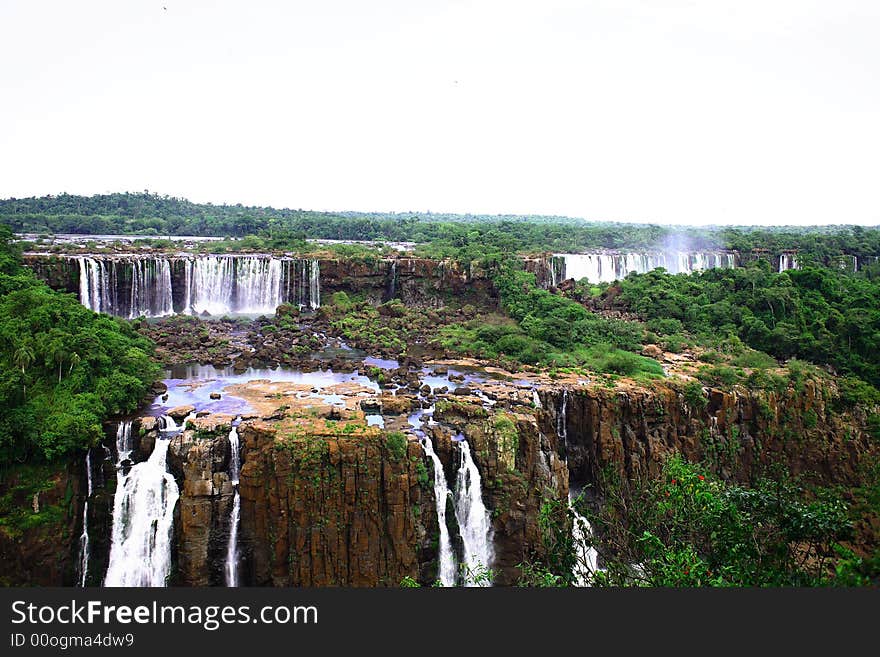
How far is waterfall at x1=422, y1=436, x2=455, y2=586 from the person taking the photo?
19844 mm

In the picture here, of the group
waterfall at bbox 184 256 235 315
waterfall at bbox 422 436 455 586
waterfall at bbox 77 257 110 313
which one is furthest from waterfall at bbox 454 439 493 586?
waterfall at bbox 77 257 110 313

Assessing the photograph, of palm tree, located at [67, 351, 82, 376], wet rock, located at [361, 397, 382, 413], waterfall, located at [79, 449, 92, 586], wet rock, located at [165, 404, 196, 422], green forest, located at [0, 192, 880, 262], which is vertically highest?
green forest, located at [0, 192, 880, 262]

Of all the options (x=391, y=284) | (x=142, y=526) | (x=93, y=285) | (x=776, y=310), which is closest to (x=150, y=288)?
(x=93, y=285)

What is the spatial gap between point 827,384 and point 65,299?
31.2 meters

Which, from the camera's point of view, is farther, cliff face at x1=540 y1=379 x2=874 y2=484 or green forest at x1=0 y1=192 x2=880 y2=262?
green forest at x1=0 y1=192 x2=880 y2=262

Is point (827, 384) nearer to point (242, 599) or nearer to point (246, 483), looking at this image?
point (246, 483)

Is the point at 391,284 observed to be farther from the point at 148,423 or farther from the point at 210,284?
the point at 148,423

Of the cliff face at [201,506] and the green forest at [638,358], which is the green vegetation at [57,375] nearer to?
the green forest at [638,358]

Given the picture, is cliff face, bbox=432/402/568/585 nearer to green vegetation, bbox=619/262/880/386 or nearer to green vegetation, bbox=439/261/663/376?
green vegetation, bbox=439/261/663/376

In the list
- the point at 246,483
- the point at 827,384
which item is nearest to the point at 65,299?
the point at 246,483

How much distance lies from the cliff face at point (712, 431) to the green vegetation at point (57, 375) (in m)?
13.9

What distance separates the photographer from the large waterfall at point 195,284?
36469 millimetres

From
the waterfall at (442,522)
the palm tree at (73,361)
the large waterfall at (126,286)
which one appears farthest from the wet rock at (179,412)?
the large waterfall at (126,286)

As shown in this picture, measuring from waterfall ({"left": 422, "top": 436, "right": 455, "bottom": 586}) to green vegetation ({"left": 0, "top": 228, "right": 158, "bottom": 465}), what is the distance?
937cm
